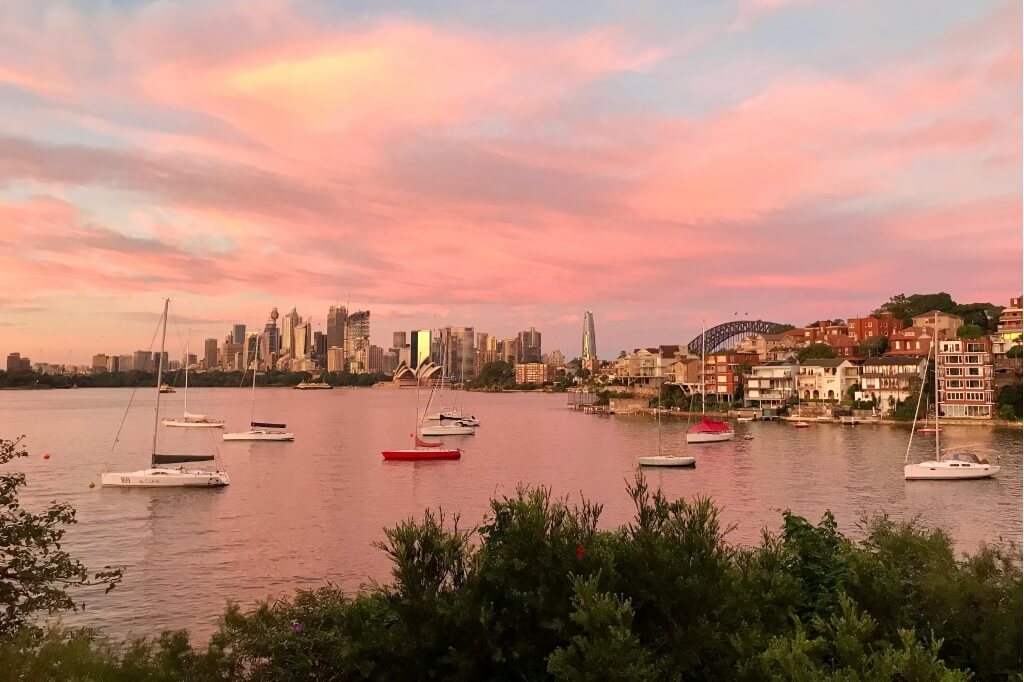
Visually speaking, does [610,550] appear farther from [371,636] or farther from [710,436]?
[710,436]

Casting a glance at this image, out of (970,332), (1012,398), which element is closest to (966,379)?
(1012,398)

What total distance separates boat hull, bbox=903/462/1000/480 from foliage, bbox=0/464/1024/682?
39.4 metres

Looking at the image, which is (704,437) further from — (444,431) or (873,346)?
(873,346)

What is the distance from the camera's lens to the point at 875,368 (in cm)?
9069

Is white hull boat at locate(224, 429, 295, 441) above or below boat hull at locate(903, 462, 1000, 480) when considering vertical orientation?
below

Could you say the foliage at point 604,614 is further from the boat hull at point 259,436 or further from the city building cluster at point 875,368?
the boat hull at point 259,436

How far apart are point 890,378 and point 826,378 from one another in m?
9.71

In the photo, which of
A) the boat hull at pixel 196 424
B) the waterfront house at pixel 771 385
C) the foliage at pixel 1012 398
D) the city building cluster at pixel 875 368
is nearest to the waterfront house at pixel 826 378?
the city building cluster at pixel 875 368

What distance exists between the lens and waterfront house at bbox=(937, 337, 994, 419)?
257ft

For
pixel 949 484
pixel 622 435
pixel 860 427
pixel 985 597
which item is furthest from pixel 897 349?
pixel 985 597

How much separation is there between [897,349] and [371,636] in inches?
4311

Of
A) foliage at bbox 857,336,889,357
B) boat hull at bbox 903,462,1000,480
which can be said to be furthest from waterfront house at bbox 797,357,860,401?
boat hull at bbox 903,462,1000,480

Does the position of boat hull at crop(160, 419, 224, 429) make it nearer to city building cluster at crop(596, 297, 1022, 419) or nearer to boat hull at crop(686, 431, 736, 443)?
boat hull at crop(686, 431, 736, 443)

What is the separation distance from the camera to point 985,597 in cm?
1005
